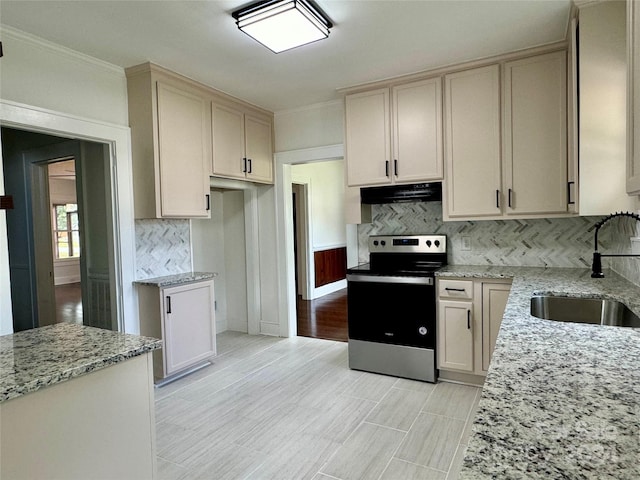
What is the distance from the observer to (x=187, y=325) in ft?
10.6

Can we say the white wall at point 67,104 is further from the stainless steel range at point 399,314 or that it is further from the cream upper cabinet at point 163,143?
the stainless steel range at point 399,314

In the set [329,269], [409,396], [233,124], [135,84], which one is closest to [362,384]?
[409,396]

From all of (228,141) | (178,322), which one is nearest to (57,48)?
(228,141)

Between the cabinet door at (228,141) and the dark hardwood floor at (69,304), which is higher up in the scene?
the cabinet door at (228,141)

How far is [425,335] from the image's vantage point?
299 centimetres

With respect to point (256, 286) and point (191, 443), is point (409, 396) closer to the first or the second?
point (191, 443)

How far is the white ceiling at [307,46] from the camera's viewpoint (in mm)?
2180

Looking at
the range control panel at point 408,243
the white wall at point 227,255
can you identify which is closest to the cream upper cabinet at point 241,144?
the white wall at point 227,255

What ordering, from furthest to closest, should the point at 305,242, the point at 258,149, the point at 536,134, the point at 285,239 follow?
the point at 305,242, the point at 285,239, the point at 258,149, the point at 536,134

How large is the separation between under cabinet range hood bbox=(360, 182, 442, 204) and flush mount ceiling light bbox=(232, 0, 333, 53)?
1.40 meters

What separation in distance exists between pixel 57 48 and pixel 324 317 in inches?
160

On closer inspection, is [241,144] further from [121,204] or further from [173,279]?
[173,279]

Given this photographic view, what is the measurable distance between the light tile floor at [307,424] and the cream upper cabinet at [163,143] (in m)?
1.46

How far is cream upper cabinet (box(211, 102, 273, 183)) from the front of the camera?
138 inches
